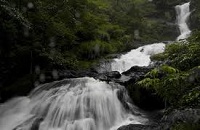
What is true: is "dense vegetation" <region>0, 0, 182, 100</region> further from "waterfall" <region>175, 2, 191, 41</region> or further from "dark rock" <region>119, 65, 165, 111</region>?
"waterfall" <region>175, 2, 191, 41</region>

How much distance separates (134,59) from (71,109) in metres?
9.27

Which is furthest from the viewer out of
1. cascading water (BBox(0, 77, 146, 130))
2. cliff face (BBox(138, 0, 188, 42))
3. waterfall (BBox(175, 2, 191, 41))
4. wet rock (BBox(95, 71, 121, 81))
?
waterfall (BBox(175, 2, 191, 41))

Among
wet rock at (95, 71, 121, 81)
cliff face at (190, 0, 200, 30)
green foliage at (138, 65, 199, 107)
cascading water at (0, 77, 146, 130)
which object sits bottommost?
cascading water at (0, 77, 146, 130)

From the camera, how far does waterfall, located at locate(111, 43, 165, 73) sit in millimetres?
17641

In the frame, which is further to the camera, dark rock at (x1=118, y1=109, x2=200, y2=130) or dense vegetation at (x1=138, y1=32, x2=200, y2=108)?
dense vegetation at (x1=138, y1=32, x2=200, y2=108)

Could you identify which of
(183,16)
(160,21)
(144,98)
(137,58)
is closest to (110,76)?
(144,98)

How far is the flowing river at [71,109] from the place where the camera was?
9.82 meters

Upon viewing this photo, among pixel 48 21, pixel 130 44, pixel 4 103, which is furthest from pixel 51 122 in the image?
pixel 130 44

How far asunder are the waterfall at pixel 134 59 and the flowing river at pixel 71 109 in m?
5.75

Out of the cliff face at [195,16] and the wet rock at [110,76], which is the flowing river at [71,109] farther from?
the cliff face at [195,16]

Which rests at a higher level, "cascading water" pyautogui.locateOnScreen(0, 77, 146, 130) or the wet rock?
the wet rock

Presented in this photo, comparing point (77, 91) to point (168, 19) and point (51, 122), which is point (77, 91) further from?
point (168, 19)

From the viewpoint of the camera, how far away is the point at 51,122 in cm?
998

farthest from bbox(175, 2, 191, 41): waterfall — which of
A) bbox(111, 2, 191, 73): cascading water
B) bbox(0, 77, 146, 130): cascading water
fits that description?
bbox(0, 77, 146, 130): cascading water
